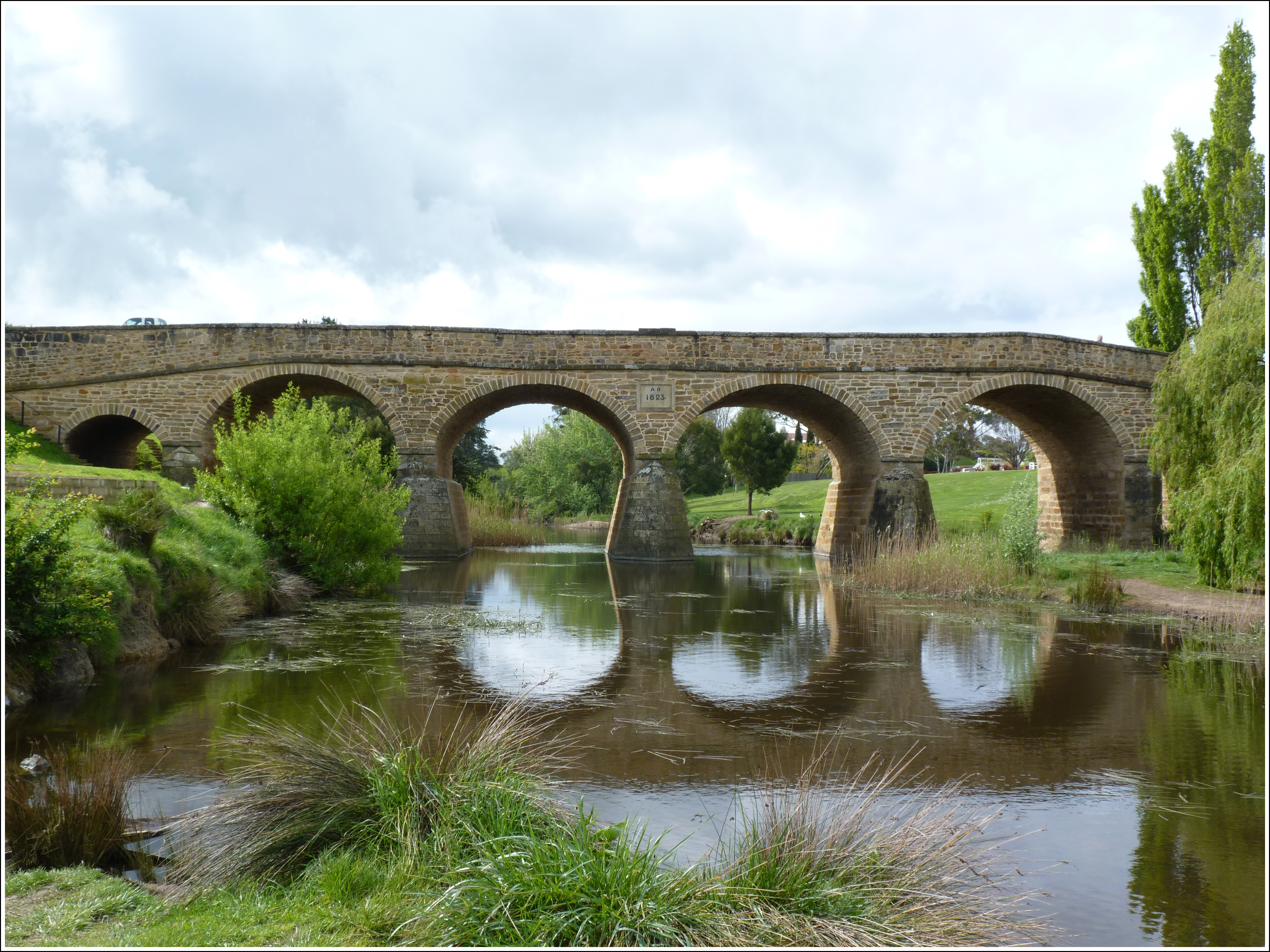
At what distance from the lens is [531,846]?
Answer: 128 inches

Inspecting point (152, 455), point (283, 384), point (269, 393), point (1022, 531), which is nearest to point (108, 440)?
point (269, 393)

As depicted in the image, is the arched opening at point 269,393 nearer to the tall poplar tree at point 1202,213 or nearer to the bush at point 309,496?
the bush at point 309,496

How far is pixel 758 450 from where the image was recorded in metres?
36.4

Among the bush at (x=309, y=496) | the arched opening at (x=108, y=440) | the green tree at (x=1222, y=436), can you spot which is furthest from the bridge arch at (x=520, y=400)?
the green tree at (x=1222, y=436)

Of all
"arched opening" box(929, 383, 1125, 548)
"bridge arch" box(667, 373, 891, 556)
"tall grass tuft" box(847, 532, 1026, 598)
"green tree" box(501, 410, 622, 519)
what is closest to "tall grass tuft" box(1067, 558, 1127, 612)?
"tall grass tuft" box(847, 532, 1026, 598)

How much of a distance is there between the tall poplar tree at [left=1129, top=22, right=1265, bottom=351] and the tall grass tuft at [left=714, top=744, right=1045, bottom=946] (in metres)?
24.1

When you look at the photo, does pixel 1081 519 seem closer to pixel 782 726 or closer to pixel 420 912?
pixel 782 726

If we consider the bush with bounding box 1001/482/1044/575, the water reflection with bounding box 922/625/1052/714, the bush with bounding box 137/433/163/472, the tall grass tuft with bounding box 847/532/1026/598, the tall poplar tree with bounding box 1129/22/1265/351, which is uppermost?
the tall poplar tree with bounding box 1129/22/1265/351

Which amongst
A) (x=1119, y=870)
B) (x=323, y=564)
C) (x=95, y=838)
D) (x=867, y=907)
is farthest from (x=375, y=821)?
(x=323, y=564)

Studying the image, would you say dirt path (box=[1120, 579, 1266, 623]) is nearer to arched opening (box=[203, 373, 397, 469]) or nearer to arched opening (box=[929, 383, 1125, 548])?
arched opening (box=[929, 383, 1125, 548])

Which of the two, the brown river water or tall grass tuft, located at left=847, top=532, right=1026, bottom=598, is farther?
tall grass tuft, located at left=847, top=532, right=1026, bottom=598

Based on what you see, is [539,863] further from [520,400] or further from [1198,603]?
[520,400]

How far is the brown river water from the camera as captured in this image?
13.5 ft

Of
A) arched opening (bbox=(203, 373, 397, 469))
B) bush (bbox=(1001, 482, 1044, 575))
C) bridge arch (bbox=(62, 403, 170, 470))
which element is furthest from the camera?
arched opening (bbox=(203, 373, 397, 469))
